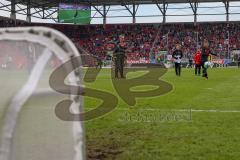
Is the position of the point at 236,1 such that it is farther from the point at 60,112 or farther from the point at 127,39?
the point at 60,112

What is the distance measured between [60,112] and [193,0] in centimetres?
6280

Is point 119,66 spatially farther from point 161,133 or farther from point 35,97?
point 35,97

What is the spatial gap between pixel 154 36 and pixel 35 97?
65.1m

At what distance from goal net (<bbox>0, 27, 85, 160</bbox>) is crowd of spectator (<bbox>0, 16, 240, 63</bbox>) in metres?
59.2

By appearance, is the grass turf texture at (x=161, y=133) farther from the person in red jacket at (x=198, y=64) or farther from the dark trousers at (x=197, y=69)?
the dark trousers at (x=197, y=69)

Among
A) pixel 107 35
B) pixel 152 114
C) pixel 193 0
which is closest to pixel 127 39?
pixel 107 35

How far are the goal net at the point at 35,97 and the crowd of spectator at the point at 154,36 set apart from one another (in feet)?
194

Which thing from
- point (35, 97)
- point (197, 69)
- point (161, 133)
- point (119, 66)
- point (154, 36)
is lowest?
point (161, 133)

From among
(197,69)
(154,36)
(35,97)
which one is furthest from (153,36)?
(35,97)

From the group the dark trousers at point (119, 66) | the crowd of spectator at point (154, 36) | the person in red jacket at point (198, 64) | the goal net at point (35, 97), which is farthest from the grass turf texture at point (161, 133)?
the crowd of spectator at point (154, 36)

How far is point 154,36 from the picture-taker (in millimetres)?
68500

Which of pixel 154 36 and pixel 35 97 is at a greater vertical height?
pixel 154 36

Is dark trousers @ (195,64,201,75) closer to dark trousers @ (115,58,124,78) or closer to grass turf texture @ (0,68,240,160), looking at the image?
dark trousers @ (115,58,124,78)

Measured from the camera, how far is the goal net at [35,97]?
366cm
